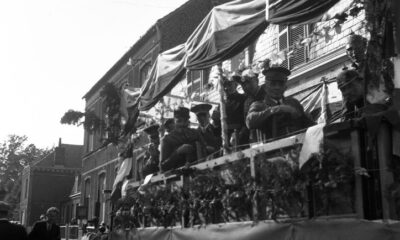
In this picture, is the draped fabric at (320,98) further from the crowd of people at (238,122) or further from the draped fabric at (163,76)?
the draped fabric at (163,76)

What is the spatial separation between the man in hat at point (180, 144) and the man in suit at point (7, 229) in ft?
6.05

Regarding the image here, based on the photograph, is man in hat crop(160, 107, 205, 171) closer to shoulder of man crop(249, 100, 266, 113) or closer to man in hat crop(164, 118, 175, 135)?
man in hat crop(164, 118, 175, 135)

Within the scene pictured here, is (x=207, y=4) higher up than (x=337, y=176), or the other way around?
(x=207, y=4)

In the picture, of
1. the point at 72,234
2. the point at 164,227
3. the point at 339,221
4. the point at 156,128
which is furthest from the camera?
the point at 72,234

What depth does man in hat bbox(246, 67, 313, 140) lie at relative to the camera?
495 cm

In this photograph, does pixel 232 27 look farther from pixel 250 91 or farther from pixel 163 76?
pixel 163 76

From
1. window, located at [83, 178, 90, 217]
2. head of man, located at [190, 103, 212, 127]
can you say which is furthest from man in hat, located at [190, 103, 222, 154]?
window, located at [83, 178, 90, 217]

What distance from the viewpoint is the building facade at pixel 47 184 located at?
1750 inches

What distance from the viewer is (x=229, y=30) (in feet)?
19.4

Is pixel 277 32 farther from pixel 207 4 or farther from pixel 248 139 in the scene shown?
pixel 207 4

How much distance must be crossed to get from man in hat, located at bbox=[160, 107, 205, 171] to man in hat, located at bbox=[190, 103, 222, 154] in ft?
0.43

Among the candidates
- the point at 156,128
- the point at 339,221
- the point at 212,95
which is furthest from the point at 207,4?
the point at 339,221

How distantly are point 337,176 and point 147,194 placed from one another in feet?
10.1

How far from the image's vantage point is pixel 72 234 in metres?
23.8
